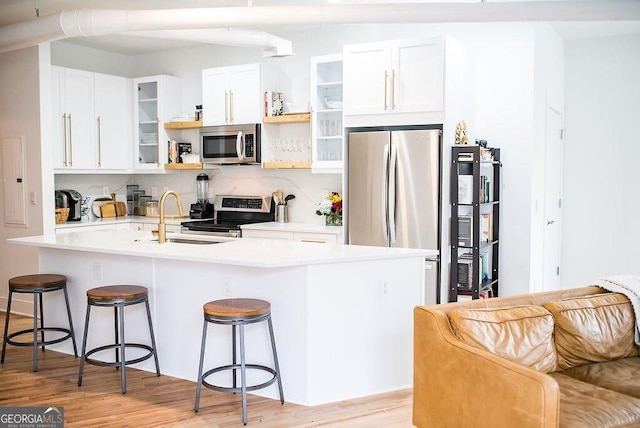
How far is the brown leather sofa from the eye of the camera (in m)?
2.53

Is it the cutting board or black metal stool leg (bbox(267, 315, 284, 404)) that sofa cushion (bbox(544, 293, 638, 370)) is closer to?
black metal stool leg (bbox(267, 315, 284, 404))

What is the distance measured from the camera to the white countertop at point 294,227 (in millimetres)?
5634

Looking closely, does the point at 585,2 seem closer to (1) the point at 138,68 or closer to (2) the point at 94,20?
(2) the point at 94,20

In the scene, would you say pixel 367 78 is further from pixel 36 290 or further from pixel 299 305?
pixel 36 290

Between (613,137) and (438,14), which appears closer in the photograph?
(438,14)

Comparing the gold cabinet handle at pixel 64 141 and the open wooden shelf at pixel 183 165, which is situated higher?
the gold cabinet handle at pixel 64 141

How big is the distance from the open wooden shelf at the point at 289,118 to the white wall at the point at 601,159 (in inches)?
110

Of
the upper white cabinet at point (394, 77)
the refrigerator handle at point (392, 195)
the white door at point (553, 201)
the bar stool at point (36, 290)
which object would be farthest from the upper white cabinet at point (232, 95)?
the white door at point (553, 201)

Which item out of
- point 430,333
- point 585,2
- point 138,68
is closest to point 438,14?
point 585,2

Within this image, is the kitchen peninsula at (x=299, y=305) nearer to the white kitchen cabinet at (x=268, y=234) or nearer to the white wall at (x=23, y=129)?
the white kitchen cabinet at (x=268, y=234)

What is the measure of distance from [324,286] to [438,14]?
2080 millimetres

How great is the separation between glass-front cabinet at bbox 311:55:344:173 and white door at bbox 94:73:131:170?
96.0 inches

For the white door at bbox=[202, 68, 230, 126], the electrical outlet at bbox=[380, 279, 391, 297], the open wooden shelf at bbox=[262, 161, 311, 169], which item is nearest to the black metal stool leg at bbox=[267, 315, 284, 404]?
the electrical outlet at bbox=[380, 279, 391, 297]

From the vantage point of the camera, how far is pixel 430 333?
3020 mm
